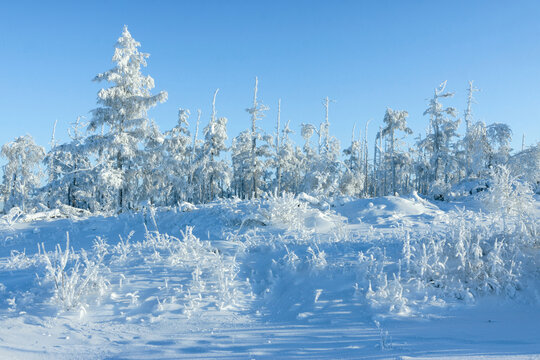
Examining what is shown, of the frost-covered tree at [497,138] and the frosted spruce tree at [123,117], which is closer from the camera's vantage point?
the frosted spruce tree at [123,117]

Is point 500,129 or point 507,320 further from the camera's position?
point 500,129

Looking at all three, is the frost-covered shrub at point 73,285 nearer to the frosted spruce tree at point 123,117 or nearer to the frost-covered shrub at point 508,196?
the frost-covered shrub at point 508,196

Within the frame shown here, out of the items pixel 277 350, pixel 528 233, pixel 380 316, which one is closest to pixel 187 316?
pixel 277 350

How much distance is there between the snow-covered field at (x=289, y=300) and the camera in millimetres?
3516

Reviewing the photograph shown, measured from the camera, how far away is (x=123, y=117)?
56.1ft

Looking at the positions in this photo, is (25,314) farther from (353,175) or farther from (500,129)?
(500,129)

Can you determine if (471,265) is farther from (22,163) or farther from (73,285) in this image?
(22,163)

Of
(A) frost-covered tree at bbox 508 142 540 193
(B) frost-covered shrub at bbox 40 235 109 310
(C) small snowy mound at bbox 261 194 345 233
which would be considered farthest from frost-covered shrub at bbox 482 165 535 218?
(A) frost-covered tree at bbox 508 142 540 193

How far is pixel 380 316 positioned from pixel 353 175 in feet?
82.0

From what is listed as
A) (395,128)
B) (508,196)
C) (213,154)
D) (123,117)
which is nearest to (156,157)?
(123,117)

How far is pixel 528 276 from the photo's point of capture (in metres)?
4.68

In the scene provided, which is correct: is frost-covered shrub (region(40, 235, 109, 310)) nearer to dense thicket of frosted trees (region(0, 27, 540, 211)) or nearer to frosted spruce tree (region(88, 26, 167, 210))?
dense thicket of frosted trees (region(0, 27, 540, 211))

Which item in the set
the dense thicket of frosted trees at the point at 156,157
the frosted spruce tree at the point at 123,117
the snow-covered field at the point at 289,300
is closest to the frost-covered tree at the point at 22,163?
the dense thicket of frosted trees at the point at 156,157

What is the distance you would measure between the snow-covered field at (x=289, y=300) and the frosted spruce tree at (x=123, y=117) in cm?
1064
